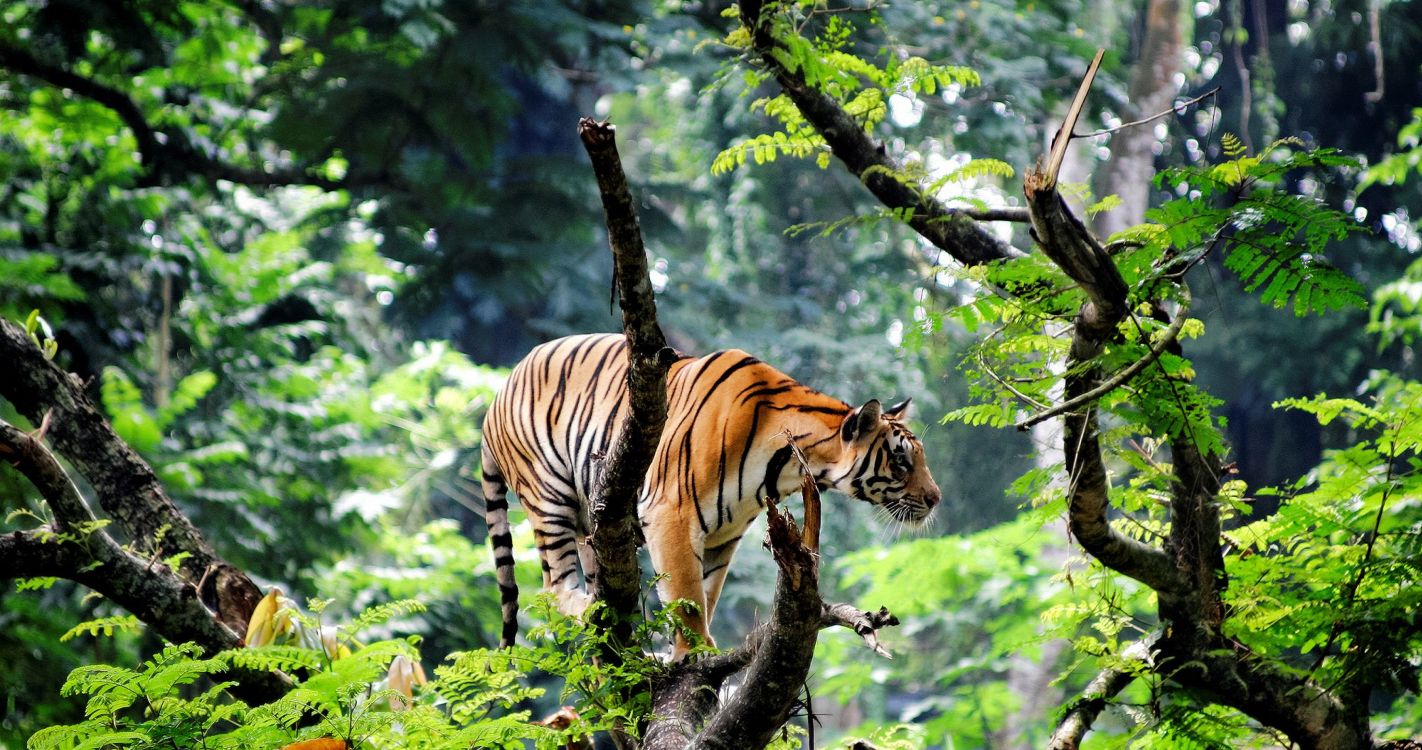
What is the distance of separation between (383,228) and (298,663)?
8733 mm

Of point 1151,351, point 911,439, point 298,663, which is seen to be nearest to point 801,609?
point 1151,351

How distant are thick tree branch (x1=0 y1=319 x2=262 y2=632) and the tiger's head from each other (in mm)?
2450

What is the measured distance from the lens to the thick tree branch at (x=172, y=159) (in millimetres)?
9148

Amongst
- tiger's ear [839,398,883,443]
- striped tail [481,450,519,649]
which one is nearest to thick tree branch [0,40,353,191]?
striped tail [481,450,519,649]

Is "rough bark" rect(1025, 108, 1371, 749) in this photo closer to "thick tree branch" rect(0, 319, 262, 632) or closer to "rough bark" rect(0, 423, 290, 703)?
"rough bark" rect(0, 423, 290, 703)

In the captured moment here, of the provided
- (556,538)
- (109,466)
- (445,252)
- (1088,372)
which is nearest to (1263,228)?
(1088,372)

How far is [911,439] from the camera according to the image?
4.24m

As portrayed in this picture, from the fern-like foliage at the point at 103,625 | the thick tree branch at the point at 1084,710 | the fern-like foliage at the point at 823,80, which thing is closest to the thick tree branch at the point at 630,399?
the fern-like foliage at the point at 823,80

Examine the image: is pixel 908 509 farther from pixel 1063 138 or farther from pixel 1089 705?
pixel 1063 138

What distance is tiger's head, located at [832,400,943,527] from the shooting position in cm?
414

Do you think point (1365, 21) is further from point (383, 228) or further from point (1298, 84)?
point (383, 228)

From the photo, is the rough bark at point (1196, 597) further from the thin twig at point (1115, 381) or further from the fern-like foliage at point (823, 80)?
the fern-like foliage at point (823, 80)

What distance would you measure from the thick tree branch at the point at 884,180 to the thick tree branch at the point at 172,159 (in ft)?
21.7

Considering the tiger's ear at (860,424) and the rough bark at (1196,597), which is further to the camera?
the tiger's ear at (860,424)
